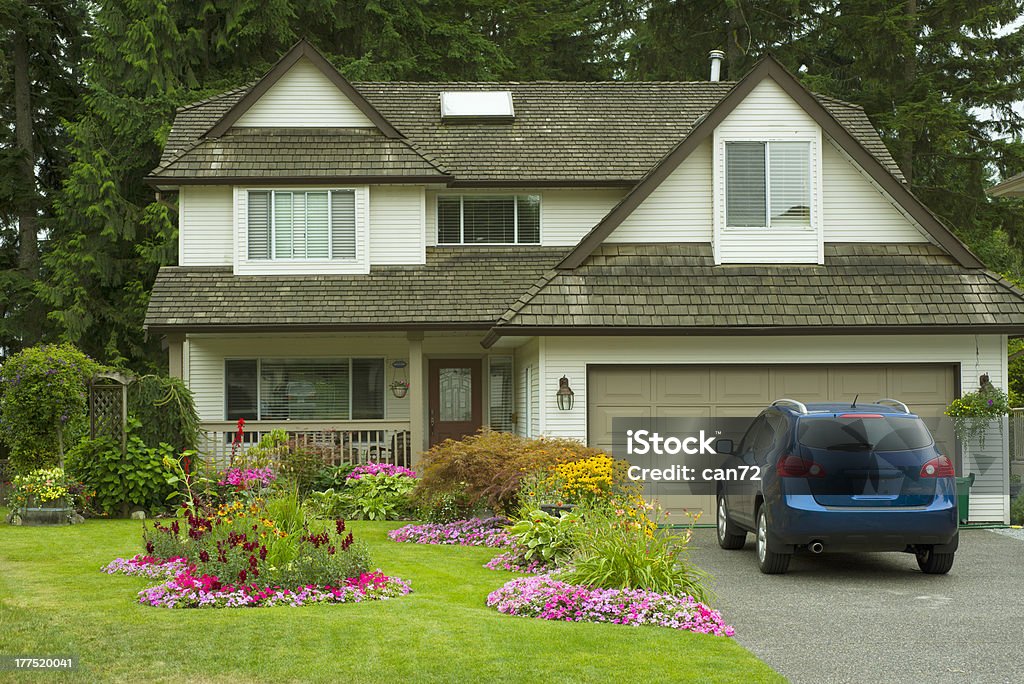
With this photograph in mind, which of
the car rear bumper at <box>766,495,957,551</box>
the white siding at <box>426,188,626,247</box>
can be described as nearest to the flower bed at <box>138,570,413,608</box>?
the car rear bumper at <box>766,495,957,551</box>

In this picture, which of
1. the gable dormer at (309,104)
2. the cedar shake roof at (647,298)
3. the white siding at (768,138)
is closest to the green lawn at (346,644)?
the cedar shake roof at (647,298)

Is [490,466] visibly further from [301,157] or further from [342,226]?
[301,157]

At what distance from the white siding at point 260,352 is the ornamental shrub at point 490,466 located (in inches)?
264

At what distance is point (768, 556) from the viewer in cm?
1261

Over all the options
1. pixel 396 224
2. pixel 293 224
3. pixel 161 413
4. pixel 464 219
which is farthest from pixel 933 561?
pixel 293 224

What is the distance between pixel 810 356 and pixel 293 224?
9600 mm

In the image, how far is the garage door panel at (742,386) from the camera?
1866 cm

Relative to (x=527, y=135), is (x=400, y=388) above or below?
below

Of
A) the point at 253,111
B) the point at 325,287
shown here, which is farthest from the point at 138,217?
the point at 325,287

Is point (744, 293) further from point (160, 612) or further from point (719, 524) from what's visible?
point (160, 612)

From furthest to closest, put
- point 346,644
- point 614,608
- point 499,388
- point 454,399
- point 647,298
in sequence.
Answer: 1. point 454,399
2. point 499,388
3. point 647,298
4. point 614,608
5. point 346,644

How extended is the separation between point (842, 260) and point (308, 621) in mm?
12868

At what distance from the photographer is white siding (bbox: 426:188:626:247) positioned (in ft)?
75.7

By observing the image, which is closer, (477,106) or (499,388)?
(499,388)
